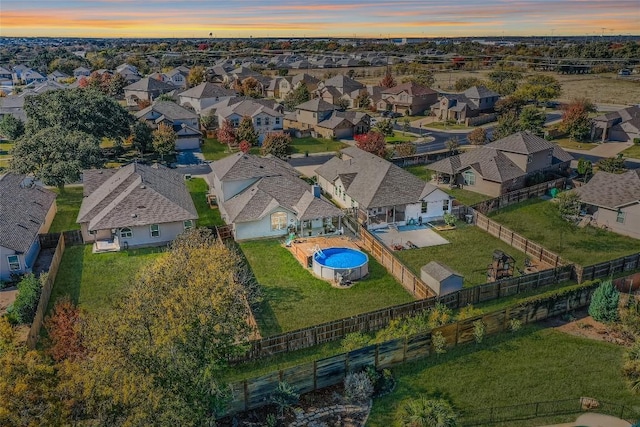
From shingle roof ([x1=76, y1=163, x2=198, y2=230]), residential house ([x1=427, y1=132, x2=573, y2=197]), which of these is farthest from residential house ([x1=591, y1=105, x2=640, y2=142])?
shingle roof ([x1=76, y1=163, x2=198, y2=230])

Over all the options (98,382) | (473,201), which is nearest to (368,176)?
(473,201)

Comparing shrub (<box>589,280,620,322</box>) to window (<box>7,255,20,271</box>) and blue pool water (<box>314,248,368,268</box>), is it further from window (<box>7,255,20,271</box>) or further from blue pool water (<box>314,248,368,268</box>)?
window (<box>7,255,20,271</box>)

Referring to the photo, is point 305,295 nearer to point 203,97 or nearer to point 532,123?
point 532,123

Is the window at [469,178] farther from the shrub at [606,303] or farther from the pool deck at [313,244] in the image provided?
the shrub at [606,303]

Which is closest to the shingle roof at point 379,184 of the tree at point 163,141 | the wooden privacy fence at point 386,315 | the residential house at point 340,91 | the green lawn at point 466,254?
the green lawn at point 466,254

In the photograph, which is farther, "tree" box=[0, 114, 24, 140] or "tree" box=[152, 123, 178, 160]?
"tree" box=[0, 114, 24, 140]
